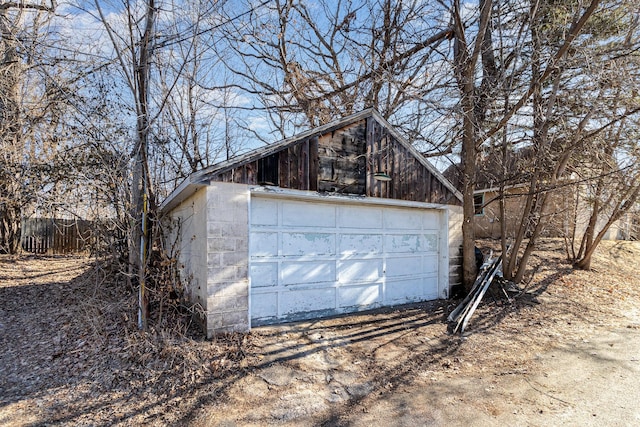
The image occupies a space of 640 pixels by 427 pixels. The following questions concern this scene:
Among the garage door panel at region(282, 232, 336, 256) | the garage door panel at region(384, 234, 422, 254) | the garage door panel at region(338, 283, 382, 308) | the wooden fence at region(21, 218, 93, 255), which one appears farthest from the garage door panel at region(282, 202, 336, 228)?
the wooden fence at region(21, 218, 93, 255)

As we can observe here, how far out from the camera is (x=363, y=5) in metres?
10.9

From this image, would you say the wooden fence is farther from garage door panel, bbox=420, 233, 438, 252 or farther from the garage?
garage door panel, bbox=420, 233, 438, 252

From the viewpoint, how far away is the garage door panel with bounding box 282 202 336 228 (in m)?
5.73

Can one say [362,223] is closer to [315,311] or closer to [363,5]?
[315,311]

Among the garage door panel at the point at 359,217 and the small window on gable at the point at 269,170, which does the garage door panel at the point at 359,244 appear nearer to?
the garage door panel at the point at 359,217

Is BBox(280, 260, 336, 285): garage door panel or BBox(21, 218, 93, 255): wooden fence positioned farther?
BBox(21, 218, 93, 255): wooden fence

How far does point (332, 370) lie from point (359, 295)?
227 centimetres

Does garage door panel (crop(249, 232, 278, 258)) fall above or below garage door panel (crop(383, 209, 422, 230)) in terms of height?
below

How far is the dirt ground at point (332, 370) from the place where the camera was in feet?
11.1

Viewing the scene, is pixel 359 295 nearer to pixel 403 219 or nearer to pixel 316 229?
pixel 316 229

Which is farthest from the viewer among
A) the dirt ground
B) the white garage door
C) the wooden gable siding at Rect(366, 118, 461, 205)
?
the wooden gable siding at Rect(366, 118, 461, 205)

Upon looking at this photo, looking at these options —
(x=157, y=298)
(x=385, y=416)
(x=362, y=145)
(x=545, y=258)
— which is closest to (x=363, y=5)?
(x=362, y=145)

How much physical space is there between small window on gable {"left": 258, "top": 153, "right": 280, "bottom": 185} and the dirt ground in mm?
2293

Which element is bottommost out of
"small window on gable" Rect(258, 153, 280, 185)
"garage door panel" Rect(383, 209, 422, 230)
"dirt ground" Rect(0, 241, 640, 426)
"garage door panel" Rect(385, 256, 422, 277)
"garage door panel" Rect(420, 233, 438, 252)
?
"dirt ground" Rect(0, 241, 640, 426)
